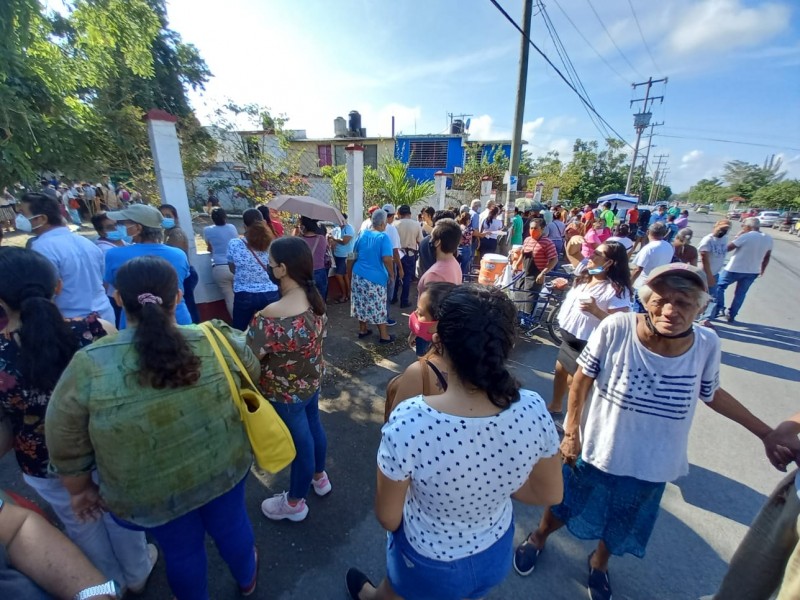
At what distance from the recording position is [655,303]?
62.6 inches

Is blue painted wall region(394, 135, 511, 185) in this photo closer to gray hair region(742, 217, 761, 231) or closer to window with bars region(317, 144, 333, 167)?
window with bars region(317, 144, 333, 167)

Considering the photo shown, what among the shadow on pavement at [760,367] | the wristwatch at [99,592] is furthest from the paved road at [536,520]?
the wristwatch at [99,592]

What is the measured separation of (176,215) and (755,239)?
862cm

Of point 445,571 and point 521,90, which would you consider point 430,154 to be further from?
point 445,571

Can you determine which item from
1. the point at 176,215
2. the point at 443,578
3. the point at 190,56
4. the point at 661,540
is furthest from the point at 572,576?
the point at 190,56

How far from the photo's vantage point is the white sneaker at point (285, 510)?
225 cm

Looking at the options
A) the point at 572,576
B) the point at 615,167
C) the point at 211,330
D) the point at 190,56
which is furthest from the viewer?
the point at 615,167

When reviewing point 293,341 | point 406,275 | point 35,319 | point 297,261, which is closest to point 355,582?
point 293,341

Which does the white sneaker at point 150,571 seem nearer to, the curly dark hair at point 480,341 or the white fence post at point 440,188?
the curly dark hair at point 480,341

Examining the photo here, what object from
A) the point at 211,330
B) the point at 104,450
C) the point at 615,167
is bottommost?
the point at 104,450

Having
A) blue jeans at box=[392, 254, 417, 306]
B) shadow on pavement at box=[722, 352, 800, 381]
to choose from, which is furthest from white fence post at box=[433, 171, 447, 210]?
shadow on pavement at box=[722, 352, 800, 381]

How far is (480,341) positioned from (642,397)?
1.16 m

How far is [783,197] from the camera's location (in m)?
39.4

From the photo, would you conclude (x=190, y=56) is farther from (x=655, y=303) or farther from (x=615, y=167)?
(x=615, y=167)
